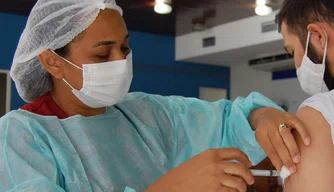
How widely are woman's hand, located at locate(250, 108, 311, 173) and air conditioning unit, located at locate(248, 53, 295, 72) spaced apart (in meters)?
4.98

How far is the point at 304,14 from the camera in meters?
1.18

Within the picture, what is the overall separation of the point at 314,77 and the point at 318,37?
0.43 feet

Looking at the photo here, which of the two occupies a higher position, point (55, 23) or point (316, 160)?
point (55, 23)

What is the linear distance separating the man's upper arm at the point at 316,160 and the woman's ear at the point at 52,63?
0.73m

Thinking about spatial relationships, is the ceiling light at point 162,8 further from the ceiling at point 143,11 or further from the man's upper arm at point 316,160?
the man's upper arm at point 316,160

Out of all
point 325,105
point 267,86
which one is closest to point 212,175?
point 325,105

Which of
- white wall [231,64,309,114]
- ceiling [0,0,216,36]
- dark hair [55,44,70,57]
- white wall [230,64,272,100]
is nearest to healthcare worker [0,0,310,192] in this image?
dark hair [55,44,70,57]

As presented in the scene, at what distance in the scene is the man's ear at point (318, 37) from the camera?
3.73ft

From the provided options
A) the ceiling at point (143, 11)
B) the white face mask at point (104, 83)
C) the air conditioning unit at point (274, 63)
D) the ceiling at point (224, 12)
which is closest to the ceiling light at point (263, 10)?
the ceiling at point (224, 12)

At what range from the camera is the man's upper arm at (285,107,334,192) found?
1.02 metres

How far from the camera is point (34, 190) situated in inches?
47.2

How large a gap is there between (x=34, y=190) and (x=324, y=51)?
0.76 m

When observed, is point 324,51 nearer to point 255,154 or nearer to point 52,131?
point 255,154

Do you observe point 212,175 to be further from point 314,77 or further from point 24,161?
point 24,161
